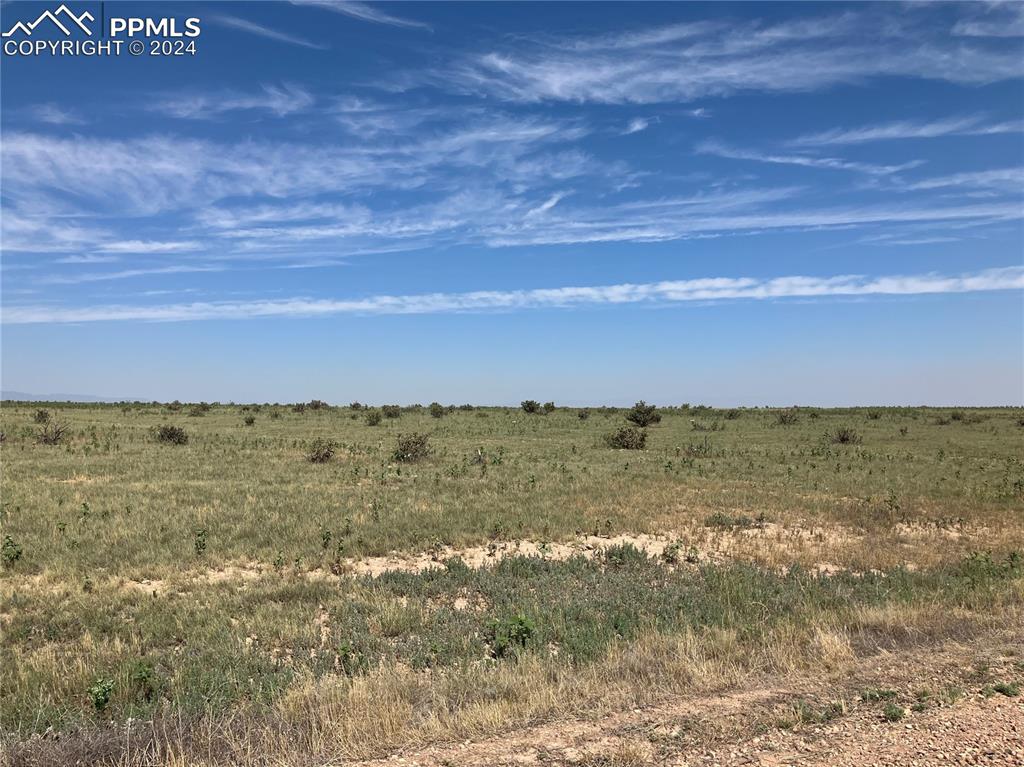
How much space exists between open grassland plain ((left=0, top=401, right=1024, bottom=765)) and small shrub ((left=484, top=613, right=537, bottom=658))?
45mm

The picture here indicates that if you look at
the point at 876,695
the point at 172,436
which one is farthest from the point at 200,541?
the point at 172,436

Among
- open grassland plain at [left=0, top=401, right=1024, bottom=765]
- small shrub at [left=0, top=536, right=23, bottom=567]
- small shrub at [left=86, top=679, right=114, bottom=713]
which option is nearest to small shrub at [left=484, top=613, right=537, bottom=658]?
open grassland plain at [left=0, top=401, right=1024, bottom=765]

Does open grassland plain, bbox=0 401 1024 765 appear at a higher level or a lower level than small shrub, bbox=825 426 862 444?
lower

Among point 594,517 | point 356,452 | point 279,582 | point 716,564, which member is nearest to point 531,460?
point 356,452

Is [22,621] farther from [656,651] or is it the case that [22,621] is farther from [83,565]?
[656,651]

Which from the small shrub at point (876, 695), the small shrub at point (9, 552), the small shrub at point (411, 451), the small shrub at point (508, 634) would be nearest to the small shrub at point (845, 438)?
the small shrub at point (411, 451)

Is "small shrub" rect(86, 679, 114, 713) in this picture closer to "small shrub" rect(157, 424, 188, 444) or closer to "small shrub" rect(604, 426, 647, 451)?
"small shrub" rect(604, 426, 647, 451)

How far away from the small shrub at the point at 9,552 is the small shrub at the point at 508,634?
9.12m

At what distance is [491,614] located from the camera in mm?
9023

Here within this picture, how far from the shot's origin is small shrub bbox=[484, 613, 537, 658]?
7656 mm

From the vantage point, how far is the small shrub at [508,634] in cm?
Answer: 766

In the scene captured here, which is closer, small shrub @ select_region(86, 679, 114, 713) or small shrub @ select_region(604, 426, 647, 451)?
small shrub @ select_region(86, 679, 114, 713)

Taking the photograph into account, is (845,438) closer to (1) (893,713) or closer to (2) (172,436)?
(1) (893,713)

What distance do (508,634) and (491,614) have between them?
46.4 inches
